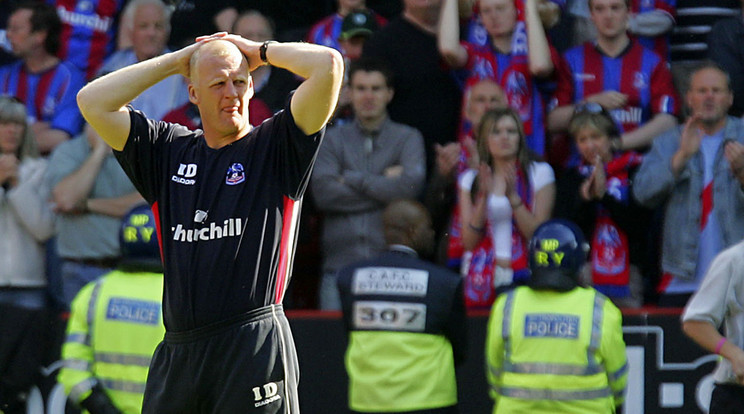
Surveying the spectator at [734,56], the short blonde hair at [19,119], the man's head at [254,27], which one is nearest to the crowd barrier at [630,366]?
the spectator at [734,56]

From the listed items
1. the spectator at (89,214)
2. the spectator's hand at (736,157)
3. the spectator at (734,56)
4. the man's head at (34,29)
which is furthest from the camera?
the man's head at (34,29)

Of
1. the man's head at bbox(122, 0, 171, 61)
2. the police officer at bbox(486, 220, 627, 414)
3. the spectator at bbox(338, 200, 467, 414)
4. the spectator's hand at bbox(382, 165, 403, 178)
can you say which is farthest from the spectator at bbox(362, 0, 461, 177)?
the police officer at bbox(486, 220, 627, 414)

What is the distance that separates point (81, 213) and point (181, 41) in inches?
86.5

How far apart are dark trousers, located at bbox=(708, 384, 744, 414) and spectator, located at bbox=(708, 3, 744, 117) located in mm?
2825

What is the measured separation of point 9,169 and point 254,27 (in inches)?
82.0

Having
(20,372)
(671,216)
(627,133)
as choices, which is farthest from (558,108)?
(20,372)

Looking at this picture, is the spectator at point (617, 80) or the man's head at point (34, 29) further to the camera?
the man's head at point (34, 29)

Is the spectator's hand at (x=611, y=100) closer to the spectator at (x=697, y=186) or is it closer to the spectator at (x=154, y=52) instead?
the spectator at (x=697, y=186)

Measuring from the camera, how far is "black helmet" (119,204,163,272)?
7234mm

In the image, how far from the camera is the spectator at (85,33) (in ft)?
34.6

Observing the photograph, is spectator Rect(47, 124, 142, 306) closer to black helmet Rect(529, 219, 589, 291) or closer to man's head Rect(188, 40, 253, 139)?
black helmet Rect(529, 219, 589, 291)

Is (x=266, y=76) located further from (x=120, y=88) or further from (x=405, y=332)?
(x=120, y=88)

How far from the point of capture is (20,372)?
895 centimetres

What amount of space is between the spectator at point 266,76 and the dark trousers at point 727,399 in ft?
13.1
